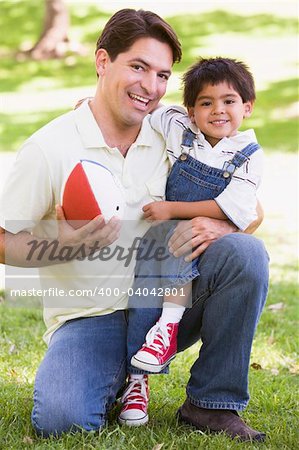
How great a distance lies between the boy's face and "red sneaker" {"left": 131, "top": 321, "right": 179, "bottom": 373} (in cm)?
76

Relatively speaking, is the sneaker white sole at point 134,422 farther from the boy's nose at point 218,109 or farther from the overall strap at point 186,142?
the boy's nose at point 218,109

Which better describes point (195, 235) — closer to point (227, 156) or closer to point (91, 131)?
point (227, 156)

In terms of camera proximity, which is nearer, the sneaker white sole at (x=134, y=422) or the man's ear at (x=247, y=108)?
the sneaker white sole at (x=134, y=422)

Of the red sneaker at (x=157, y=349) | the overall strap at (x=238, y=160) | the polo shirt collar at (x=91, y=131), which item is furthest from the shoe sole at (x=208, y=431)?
the polo shirt collar at (x=91, y=131)

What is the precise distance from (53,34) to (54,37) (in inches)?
3.1

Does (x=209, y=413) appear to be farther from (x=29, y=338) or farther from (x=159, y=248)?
(x=29, y=338)

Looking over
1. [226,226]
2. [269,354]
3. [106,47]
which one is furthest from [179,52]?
[269,354]

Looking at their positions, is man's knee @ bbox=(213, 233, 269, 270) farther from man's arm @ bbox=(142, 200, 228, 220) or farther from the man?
man's arm @ bbox=(142, 200, 228, 220)

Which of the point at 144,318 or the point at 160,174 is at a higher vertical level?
the point at 160,174

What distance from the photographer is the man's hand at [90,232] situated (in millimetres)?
3023

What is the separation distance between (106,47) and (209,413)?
1.43m

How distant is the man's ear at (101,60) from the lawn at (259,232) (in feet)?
4.34

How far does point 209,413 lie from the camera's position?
327cm

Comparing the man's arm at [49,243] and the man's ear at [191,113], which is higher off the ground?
the man's ear at [191,113]
